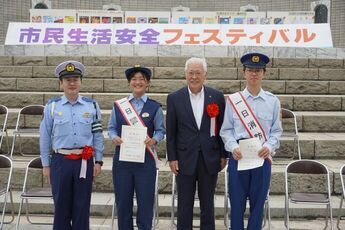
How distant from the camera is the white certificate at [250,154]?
11.5ft

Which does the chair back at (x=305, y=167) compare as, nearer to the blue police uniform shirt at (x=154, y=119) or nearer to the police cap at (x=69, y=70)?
the blue police uniform shirt at (x=154, y=119)

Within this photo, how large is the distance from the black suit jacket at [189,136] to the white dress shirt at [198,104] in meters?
0.03

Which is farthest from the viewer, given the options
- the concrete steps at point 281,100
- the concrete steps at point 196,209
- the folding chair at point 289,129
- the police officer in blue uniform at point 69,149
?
the concrete steps at point 281,100

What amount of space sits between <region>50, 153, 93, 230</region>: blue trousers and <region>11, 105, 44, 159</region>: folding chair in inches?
106

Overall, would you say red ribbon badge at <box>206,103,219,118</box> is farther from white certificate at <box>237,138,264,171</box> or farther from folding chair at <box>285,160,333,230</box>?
folding chair at <box>285,160,333,230</box>

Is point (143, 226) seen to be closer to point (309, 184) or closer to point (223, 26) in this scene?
point (309, 184)

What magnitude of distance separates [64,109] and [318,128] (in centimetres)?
471

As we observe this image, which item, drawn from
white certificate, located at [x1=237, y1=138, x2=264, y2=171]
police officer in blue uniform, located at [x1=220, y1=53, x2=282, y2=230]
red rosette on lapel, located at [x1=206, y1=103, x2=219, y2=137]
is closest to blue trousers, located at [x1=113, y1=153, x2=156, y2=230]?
red rosette on lapel, located at [x1=206, y1=103, x2=219, y2=137]

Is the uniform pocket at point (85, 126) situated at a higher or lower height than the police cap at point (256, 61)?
lower

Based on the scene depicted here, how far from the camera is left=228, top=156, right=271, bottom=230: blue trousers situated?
3.60 metres

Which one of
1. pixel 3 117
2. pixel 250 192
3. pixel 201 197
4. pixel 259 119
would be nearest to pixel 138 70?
pixel 259 119

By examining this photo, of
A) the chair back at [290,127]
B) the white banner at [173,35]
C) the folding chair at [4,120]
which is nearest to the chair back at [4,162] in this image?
the folding chair at [4,120]

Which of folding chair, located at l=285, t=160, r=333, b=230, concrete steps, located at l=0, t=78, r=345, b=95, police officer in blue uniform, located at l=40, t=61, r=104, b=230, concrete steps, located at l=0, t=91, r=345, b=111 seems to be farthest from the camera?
concrete steps, located at l=0, t=78, r=345, b=95

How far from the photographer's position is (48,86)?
8375 mm
